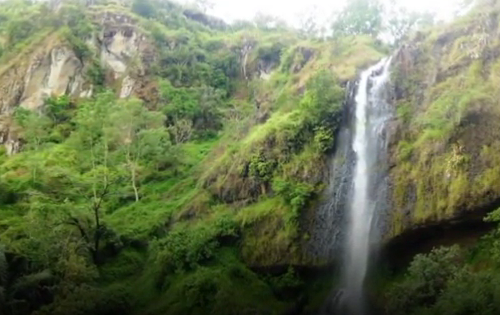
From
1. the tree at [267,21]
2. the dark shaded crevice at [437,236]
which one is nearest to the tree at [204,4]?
the tree at [267,21]

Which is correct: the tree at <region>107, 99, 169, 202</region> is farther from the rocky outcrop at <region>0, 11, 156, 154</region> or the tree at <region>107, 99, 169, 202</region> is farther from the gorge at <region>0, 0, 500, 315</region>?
the rocky outcrop at <region>0, 11, 156, 154</region>

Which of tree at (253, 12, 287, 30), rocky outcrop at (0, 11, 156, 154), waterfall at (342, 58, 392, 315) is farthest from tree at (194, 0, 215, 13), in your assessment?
waterfall at (342, 58, 392, 315)

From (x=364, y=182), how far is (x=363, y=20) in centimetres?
2770

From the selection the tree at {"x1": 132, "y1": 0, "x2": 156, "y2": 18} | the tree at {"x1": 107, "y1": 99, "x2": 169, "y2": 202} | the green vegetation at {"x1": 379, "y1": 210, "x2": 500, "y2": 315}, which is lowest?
the green vegetation at {"x1": 379, "y1": 210, "x2": 500, "y2": 315}

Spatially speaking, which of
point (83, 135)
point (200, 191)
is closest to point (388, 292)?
point (200, 191)

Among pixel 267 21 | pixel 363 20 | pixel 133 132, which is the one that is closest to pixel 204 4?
pixel 267 21

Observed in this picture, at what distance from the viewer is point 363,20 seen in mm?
49000

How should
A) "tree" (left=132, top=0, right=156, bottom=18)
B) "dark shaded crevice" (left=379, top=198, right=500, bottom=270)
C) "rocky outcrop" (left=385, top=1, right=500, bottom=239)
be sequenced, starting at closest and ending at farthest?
"dark shaded crevice" (left=379, top=198, right=500, bottom=270) → "rocky outcrop" (left=385, top=1, right=500, bottom=239) → "tree" (left=132, top=0, right=156, bottom=18)

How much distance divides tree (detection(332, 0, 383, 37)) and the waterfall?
2056 cm

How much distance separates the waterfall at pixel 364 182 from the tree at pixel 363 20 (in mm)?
20564

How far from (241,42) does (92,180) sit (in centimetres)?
2713

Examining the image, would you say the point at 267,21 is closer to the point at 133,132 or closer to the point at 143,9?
the point at 143,9

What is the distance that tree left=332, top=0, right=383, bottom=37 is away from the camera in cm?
4884

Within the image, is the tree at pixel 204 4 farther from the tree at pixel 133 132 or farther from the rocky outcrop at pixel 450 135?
the rocky outcrop at pixel 450 135
